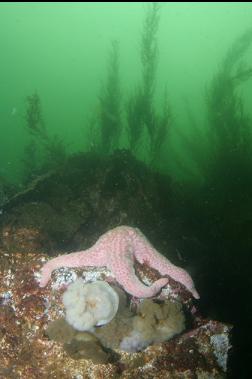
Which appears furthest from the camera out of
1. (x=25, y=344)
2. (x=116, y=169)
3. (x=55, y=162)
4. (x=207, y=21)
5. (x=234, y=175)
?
(x=207, y=21)

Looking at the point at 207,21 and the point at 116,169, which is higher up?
the point at 207,21

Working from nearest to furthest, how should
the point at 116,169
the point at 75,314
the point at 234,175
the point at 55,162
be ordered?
1. the point at 75,314
2. the point at 116,169
3. the point at 234,175
4. the point at 55,162

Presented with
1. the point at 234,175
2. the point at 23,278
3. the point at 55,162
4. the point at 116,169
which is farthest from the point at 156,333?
the point at 55,162

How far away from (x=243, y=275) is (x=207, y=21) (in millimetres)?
108498

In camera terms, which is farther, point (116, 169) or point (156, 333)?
point (116, 169)

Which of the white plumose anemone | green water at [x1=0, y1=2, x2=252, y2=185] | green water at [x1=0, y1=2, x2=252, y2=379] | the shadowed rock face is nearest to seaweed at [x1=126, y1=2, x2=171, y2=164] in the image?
green water at [x1=0, y1=2, x2=252, y2=379]

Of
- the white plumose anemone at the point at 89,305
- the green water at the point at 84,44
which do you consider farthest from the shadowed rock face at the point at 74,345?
the green water at the point at 84,44

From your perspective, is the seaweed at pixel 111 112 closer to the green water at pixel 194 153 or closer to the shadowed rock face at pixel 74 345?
the green water at pixel 194 153

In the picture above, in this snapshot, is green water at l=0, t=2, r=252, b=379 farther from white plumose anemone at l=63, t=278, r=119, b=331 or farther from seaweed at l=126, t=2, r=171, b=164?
white plumose anemone at l=63, t=278, r=119, b=331

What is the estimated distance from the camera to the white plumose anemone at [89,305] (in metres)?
3.65

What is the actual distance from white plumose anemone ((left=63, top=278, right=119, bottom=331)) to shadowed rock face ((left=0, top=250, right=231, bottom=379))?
0.70 ft

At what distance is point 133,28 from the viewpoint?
113688 millimetres

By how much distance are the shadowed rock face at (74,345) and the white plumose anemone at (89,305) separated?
0.70 ft

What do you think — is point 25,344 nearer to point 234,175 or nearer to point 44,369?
point 44,369
